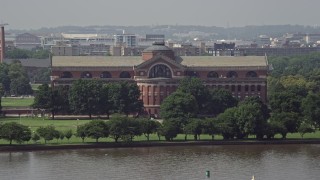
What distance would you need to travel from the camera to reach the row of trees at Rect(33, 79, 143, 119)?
83062 millimetres

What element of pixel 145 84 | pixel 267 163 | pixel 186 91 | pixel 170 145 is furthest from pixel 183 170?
pixel 145 84

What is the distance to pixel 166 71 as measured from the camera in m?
89.9

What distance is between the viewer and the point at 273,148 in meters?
66.6

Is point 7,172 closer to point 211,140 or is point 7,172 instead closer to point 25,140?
point 25,140

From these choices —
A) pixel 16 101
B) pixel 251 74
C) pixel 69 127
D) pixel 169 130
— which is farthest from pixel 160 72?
pixel 169 130

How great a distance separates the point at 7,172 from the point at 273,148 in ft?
53.5

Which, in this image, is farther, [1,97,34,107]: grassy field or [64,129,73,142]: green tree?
[1,97,34,107]: grassy field

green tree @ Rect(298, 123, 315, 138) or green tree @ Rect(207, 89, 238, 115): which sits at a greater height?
green tree @ Rect(207, 89, 238, 115)

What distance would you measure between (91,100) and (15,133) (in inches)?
698

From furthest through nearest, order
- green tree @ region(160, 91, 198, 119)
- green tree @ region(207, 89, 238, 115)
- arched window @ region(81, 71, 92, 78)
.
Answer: arched window @ region(81, 71, 92, 78)
green tree @ region(207, 89, 238, 115)
green tree @ region(160, 91, 198, 119)

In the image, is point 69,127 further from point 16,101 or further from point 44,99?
point 16,101

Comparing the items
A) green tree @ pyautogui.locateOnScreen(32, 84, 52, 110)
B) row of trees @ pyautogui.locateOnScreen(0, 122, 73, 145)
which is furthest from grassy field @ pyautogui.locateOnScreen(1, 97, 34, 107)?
row of trees @ pyautogui.locateOnScreen(0, 122, 73, 145)

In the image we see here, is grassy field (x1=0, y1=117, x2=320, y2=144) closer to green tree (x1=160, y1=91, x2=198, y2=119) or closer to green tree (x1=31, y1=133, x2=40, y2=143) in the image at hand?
green tree (x1=31, y1=133, x2=40, y2=143)

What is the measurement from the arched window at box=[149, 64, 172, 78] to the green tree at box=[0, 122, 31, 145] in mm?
24572
